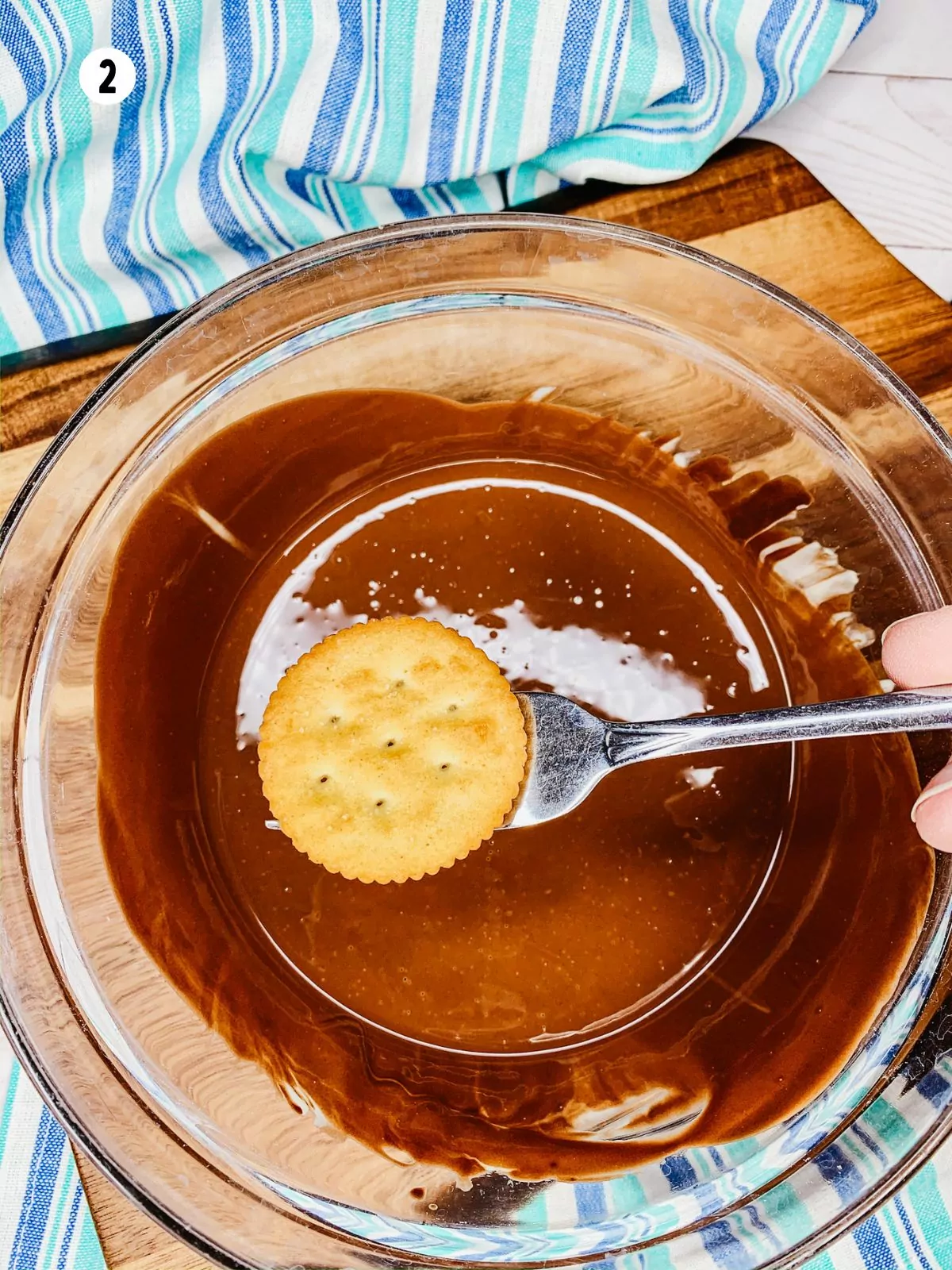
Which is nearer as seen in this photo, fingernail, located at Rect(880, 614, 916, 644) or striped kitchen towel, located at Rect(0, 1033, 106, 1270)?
fingernail, located at Rect(880, 614, 916, 644)

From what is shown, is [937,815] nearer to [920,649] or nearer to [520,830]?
[920,649]

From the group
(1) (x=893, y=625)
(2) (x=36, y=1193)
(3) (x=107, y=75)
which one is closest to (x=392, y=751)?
(1) (x=893, y=625)

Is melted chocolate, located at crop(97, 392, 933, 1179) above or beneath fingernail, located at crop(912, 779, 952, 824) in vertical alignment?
above

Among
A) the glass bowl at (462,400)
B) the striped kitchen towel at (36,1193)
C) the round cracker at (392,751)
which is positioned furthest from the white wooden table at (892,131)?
the striped kitchen towel at (36,1193)

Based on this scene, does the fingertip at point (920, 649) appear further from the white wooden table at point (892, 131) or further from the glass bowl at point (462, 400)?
the white wooden table at point (892, 131)

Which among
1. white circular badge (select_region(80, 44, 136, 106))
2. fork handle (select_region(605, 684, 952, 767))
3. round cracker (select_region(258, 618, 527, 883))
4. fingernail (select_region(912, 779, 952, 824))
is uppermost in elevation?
white circular badge (select_region(80, 44, 136, 106))

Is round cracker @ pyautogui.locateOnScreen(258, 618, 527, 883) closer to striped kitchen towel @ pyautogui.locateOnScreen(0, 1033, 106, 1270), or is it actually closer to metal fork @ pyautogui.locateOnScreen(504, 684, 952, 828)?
metal fork @ pyautogui.locateOnScreen(504, 684, 952, 828)

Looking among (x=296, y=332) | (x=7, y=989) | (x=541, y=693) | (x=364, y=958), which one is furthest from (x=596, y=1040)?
(x=296, y=332)

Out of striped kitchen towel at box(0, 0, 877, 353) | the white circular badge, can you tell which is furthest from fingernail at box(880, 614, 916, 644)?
the white circular badge
